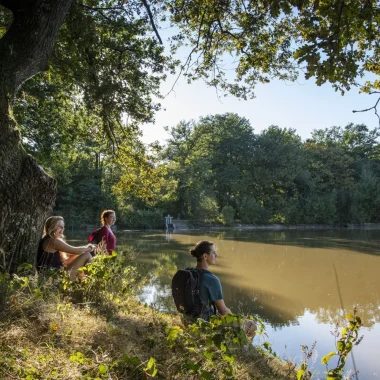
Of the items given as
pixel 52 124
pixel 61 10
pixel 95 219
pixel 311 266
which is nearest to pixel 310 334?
pixel 61 10

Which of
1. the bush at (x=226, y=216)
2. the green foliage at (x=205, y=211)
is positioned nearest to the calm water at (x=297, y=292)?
the green foliage at (x=205, y=211)

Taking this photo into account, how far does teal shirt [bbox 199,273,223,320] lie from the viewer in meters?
3.28

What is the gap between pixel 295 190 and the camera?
4119 cm

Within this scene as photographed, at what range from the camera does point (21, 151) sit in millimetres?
3490

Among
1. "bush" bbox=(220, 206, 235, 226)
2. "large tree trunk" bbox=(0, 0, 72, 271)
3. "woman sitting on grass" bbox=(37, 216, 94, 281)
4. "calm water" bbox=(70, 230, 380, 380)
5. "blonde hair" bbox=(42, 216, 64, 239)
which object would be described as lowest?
"calm water" bbox=(70, 230, 380, 380)

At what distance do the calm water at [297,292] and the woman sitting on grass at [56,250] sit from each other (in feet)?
2.69

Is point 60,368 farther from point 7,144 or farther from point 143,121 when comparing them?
point 143,121

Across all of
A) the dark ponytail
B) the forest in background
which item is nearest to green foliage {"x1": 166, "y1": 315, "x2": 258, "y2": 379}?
the dark ponytail

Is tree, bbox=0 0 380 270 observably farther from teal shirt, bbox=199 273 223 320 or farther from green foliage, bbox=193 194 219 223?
green foliage, bbox=193 194 219 223

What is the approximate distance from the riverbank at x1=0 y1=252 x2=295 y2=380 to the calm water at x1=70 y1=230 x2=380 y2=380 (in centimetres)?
113

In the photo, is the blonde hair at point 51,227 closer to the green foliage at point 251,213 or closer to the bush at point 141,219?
the bush at point 141,219

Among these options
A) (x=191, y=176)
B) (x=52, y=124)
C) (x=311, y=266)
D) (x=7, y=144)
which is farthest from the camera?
(x=191, y=176)

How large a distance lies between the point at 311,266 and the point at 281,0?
11.0 m

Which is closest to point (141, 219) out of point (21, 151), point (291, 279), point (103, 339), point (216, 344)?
point (291, 279)
